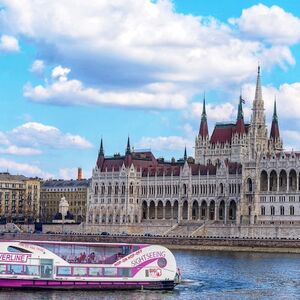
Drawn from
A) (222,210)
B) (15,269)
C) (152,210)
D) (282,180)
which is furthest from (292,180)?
(15,269)

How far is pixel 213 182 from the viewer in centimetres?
17062

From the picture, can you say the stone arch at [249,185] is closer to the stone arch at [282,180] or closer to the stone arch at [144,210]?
the stone arch at [282,180]

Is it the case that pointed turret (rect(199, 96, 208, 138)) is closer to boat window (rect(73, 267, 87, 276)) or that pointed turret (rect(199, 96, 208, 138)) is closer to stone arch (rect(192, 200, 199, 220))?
stone arch (rect(192, 200, 199, 220))

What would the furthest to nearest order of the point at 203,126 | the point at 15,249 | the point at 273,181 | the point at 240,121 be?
the point at 203,126
the point at 240,121
the point at 273,181
the point at 15,249

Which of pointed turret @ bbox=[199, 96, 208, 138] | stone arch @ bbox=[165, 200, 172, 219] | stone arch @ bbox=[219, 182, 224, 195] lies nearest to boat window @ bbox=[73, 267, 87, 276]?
stone arch @ bbox=[219, 182, 224, 195]

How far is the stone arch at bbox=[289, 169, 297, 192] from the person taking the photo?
15675 centimetres

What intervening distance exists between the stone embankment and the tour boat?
58041 millimetres

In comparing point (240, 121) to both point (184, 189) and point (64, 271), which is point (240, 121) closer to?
point (184, 189)

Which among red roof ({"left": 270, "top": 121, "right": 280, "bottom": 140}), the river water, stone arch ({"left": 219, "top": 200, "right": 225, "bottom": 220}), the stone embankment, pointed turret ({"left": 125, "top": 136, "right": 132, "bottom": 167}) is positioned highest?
red roof ({"left": 270, "top": 121, "right": 280, "bottom": 140})

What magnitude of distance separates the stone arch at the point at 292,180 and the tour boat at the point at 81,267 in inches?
3301

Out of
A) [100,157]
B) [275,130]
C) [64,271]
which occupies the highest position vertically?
[275,130]

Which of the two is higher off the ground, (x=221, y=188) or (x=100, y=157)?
(x=100, y=157)

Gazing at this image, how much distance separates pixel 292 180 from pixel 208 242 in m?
24.0

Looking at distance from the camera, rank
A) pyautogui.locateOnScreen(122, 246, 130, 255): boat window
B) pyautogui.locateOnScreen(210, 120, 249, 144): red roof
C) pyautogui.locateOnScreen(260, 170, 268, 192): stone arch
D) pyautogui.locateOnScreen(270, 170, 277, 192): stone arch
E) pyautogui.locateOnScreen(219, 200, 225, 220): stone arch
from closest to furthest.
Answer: pyautogui.locateOnScreen(122, 246, 130, 255): boat window → pyautogui.locateOnScreen(270, 170, 277, 192): stone arch → pyautogui.locateOnScreen(260, 170, 268, 192): stone arch → pyautogui.locateOnScreen(219, 200, 225, 220): stone arch → pyautogui.locateOnScreen(210, 120, 249, 144): red roof
